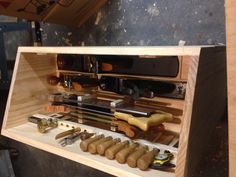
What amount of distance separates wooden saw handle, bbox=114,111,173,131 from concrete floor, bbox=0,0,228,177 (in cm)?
→ 21

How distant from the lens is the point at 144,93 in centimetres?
62

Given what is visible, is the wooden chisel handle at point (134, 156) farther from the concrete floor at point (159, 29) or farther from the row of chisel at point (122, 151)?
the concrete floor at point (159, 29)

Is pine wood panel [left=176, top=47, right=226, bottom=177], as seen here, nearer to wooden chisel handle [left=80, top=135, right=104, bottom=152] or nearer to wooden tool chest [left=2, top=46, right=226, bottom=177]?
wooden tool chest [left=2, top=46, right=226, bottom=177]

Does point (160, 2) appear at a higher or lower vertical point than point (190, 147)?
higher

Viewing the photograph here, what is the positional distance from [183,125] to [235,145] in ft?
0.31

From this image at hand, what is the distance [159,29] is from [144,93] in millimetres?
229

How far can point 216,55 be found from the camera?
509mm

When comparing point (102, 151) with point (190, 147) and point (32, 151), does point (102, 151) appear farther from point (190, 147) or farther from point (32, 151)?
point (32, 151)

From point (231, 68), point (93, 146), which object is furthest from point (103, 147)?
point (231, 68)

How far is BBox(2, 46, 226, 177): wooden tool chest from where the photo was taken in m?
0.43

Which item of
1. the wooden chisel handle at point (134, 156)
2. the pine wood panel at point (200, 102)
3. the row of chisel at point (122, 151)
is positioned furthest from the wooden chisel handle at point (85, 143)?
the pine wood panel at point (200, 102)

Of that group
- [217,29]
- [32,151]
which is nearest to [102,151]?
[217,29]

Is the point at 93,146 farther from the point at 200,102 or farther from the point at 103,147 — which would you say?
the point at 200,102

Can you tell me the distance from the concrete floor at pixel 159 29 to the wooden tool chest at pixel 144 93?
98 mm
